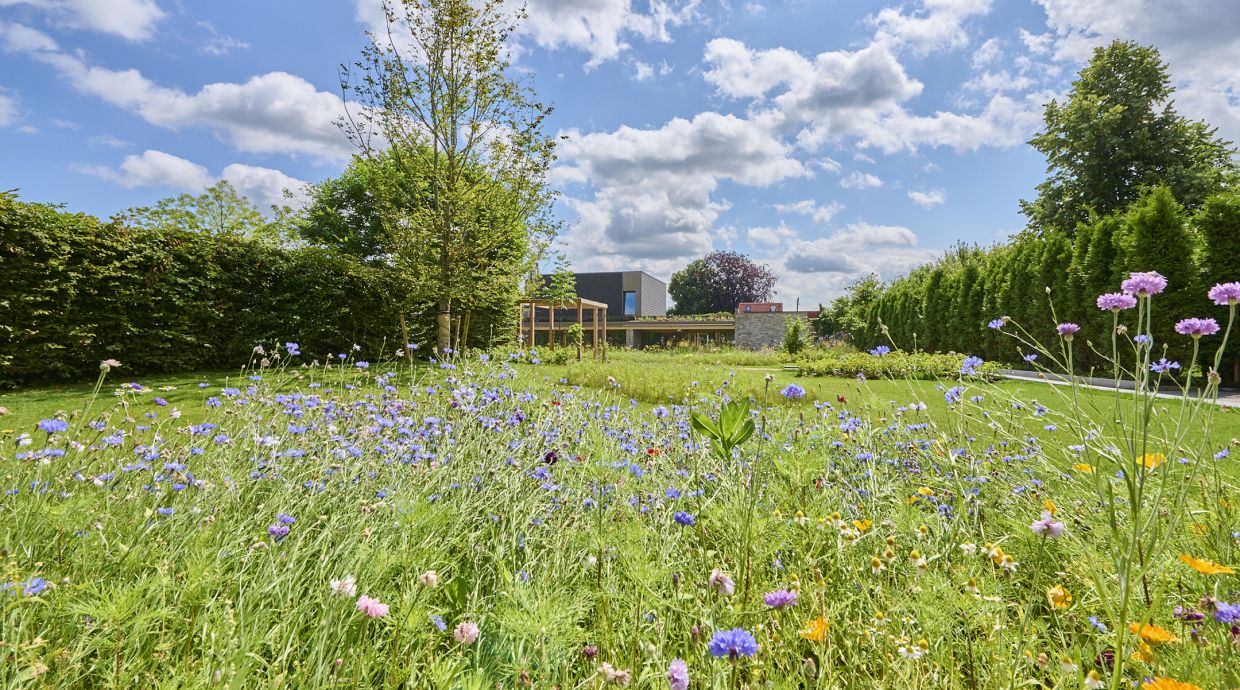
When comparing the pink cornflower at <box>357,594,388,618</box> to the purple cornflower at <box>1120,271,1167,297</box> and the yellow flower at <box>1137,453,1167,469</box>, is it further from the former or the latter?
the purple cornflower at <box>1120,271,1167,297</box>

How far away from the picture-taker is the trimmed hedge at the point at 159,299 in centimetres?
707

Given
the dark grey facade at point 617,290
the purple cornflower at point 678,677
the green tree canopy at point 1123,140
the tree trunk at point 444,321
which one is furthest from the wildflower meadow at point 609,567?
the dark grey facade at point 617,290

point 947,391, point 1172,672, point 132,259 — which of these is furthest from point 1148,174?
point 132,259

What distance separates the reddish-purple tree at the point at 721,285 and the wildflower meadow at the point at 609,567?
54761mm

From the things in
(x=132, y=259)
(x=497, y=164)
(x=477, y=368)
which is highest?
(x=497, y=164)

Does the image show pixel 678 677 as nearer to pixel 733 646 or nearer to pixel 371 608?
pixel 733 646

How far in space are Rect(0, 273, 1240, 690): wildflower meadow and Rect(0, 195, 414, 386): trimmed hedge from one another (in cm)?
373

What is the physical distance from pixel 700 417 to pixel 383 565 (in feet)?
3.07

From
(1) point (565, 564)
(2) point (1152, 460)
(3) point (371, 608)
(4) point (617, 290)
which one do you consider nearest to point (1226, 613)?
(2) point (1152, 460)

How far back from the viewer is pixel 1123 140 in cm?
1872

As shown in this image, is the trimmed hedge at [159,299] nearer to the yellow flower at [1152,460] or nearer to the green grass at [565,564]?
the green grass at [565,564]

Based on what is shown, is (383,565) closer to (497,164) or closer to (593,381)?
(593,381)

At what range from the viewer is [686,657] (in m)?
1.37

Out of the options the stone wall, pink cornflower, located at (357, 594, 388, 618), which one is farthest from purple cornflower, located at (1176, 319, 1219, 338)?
the stone wall
